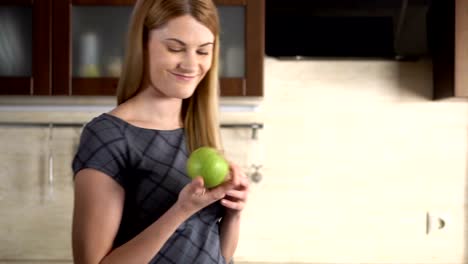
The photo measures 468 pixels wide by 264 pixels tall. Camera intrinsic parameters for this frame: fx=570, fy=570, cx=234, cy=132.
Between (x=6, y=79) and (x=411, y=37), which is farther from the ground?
(x=411, y=37)

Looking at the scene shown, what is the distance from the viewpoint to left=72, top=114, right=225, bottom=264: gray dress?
0.82 metres

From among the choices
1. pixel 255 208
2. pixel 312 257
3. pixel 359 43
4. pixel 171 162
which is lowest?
pixel 312 257

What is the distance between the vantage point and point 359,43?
200cm

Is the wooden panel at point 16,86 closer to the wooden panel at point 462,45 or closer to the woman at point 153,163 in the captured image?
the woman at point 153,163

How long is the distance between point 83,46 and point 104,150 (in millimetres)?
1148

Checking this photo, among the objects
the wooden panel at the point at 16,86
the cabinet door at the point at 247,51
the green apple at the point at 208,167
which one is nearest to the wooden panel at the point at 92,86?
the wooden panel at the point at 16,86

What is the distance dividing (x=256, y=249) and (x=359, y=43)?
84 cm

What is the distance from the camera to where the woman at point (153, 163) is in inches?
31.2

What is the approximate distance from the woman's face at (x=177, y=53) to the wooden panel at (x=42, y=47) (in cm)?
110

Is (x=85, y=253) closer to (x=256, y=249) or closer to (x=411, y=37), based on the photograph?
(x=256, y=249)

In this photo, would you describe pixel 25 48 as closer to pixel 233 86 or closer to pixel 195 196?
pixel 233 86

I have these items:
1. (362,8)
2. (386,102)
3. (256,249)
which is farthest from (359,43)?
(256,249)

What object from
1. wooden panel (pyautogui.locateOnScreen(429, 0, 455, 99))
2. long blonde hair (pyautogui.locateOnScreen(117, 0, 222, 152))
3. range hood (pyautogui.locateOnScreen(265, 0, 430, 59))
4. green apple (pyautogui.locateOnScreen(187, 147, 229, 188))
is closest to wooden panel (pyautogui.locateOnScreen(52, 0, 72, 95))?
range hood (pyautogui.locateOnScreen(265, 0, 430, 59))

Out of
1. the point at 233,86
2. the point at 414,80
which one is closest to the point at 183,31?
the point at 233,86
